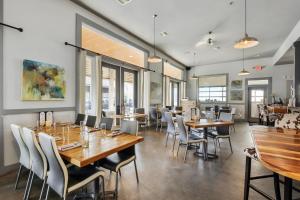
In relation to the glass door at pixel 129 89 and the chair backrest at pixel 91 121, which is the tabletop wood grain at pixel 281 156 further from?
the glass door at pixel 129 89

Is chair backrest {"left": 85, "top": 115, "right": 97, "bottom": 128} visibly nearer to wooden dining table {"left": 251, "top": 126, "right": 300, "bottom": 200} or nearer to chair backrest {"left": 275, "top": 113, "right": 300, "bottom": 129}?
wooden dining table {"left": 251, "top": 126, "right": 300, "bottom": 200}

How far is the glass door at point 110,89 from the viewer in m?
5.71

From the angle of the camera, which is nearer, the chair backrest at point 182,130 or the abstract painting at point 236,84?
the chair backrest at point 182,130

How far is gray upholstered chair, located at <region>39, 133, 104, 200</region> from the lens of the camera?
149 cm

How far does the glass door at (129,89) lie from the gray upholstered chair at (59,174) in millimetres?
4489

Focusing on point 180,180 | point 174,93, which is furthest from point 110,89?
point 174,93

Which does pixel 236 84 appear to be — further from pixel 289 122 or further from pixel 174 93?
pixel 289 122

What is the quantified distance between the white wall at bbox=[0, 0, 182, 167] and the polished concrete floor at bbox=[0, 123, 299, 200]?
1.20m

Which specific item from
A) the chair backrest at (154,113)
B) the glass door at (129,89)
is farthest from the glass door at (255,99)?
the glass door at (129,89)

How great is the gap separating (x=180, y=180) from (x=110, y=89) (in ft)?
13.7

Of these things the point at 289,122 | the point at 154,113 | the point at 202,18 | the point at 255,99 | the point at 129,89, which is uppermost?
the point at 202,18

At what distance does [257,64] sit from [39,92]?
10.4 m

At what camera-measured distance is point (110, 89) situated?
5.92m

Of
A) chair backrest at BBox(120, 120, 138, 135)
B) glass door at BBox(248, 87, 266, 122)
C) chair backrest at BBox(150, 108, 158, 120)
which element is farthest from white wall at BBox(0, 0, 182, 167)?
glass door at BBox(248, 87, 266, 122)
